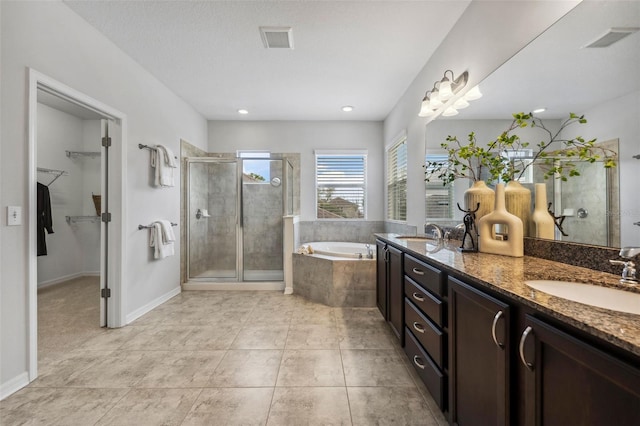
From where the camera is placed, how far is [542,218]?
1490 mm

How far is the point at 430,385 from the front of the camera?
4.85 feet

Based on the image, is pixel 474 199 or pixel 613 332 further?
pixel 474 199

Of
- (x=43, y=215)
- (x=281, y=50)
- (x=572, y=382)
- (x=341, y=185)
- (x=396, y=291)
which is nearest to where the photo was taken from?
(x=572, y=382)

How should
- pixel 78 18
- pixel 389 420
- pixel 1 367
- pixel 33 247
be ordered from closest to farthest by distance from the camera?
pixel 389 420 → pixel 1 367 → pixel 33 247 → pixel 78 18

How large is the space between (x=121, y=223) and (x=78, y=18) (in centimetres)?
169

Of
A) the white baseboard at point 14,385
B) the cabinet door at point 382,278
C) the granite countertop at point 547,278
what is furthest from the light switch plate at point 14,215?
the cabinet door at point 382,278

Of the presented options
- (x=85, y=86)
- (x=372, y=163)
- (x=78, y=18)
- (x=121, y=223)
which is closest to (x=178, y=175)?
(x=121, y=223)

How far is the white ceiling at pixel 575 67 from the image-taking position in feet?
3.36

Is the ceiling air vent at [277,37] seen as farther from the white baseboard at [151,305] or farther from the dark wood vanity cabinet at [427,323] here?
the white baseboard at [151,305]

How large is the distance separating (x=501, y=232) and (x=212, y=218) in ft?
11.5

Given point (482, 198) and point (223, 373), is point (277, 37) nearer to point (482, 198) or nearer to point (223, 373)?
point (482, 198)

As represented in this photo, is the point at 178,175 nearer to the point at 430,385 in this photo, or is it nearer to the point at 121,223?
the point at 121,223

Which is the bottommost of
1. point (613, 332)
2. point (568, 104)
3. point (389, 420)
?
point (389, 420)

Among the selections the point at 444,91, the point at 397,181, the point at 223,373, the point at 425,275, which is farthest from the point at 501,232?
the point at 397,181
